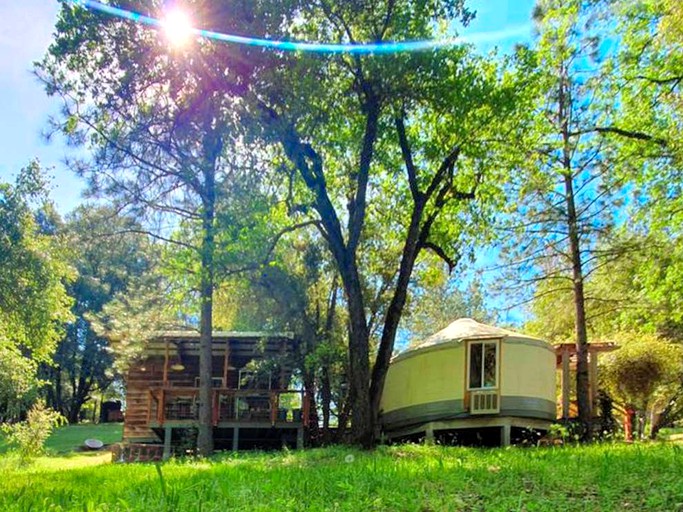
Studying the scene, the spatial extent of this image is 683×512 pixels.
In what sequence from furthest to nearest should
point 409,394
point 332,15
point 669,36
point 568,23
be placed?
1. point 409,394
2. point 568,23
3. point 669,36
4. point 332,15

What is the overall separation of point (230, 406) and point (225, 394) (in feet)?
1.88

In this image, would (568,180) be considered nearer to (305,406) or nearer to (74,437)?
(305,406)

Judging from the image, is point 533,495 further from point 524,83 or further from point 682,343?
point 682,343

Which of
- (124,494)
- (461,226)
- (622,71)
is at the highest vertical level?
(622,71)

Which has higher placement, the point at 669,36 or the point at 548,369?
the point at 669,36

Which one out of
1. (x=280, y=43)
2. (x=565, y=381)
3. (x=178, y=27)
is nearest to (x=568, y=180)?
(x=565, y=381)

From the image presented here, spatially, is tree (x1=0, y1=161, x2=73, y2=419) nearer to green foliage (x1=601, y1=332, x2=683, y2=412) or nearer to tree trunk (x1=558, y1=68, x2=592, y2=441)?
tree trunk (x1=558, y1=68, x2=592, y2=441)

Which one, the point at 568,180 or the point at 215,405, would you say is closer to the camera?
the point at 568,180

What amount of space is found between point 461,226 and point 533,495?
8.54 meters

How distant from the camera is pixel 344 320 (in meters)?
15.1

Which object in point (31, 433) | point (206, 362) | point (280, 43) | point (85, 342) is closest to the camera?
point (280, 43)

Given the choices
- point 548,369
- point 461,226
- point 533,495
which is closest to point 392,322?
point 461,226

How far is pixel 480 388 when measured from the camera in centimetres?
1139

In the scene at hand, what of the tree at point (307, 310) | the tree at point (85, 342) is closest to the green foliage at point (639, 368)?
the tree at point (307, 310)
